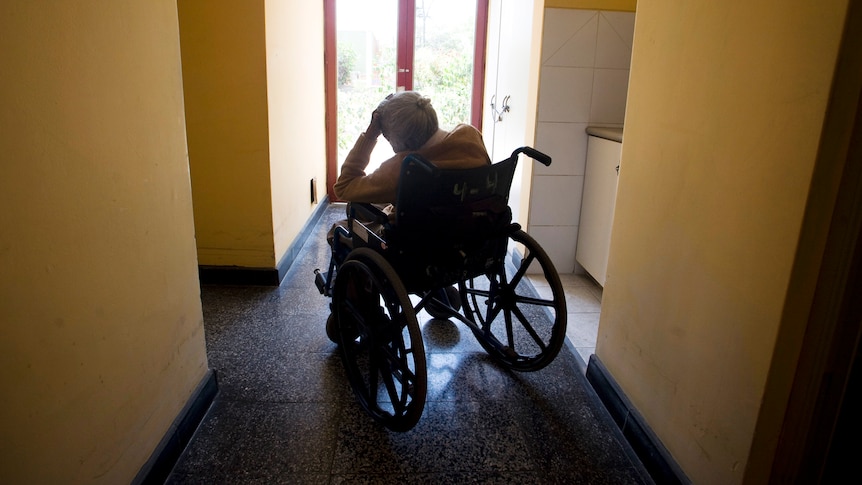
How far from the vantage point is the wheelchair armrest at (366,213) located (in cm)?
171

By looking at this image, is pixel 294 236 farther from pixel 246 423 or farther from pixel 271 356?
pixel 246 423

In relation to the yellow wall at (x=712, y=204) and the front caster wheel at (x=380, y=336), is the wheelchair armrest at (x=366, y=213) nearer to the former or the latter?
the front caster wheel at (x=380, y=336)

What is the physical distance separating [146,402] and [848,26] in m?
1.61

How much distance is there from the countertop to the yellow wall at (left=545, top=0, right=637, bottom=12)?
1.86 ft

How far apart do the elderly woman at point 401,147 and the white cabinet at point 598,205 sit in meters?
1.08

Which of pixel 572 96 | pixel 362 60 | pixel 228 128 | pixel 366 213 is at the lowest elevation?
pixel 366 213

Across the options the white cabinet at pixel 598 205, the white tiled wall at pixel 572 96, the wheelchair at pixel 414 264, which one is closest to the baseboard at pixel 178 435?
the wheelchair at pixel 414 264

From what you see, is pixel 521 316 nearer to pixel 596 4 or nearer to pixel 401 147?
pixel 401 147

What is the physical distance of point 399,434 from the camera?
5.53 ft

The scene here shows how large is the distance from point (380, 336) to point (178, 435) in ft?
1.98

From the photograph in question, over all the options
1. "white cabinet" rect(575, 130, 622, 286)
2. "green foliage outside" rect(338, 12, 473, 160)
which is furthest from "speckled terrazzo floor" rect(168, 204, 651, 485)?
"green foliage outside" rect(338, 12, 473, 160)

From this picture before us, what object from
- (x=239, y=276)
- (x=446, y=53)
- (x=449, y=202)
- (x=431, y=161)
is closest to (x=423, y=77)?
(x=446, y=53)

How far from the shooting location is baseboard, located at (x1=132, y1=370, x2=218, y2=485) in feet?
4.56

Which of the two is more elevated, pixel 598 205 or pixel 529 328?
pixel 598 205
